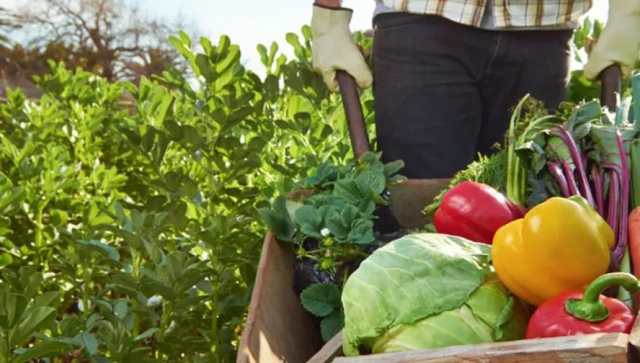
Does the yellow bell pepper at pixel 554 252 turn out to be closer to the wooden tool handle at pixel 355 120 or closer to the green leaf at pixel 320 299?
the green leaf at pixel 320 299

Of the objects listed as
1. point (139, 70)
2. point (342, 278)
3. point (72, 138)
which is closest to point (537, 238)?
point (342, 278)

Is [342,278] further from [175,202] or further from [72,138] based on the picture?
[72,138]

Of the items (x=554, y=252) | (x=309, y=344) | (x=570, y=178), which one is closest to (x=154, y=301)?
(x=309, y=344)

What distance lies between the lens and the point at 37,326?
1.81 meters

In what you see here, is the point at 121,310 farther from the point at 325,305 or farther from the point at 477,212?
the point at 477,212

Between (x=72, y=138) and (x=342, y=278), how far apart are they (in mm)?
3161

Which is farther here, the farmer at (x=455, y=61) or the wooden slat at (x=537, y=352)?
the farmer at (x=455, y=61)

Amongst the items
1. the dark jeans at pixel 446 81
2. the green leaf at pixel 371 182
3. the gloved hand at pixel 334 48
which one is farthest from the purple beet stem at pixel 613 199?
the gloved hand at pixel 334 48

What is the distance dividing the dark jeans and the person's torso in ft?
0.12

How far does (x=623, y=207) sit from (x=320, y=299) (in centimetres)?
60

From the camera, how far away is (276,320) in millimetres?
1630

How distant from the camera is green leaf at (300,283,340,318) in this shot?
A: 1730mm

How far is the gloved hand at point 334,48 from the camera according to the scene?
264 centimetres

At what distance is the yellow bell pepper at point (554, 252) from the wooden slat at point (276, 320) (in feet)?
1.38
